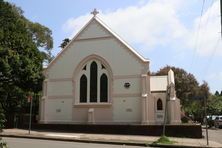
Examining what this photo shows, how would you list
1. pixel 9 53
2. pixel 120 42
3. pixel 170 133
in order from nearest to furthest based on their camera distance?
pixel 170 133
pixel 9 53
pixel 120 42

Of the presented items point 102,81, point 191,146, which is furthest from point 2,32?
point 191,146

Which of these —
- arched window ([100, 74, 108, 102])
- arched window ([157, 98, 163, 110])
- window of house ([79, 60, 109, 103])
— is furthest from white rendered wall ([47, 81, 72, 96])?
arched window ([157, 98, 163, 110])

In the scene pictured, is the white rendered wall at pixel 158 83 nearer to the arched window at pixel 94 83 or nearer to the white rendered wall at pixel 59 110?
the arched window at pixel 94 83

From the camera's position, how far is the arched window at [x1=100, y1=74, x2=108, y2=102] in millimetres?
38094

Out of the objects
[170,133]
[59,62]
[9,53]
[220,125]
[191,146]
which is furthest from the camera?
[220,125]

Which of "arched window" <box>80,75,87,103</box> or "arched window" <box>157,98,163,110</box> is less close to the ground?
"arched window" <box>80,75,87,103</box>

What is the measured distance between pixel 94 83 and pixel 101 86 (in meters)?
0.93

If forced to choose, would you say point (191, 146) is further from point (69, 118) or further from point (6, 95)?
point (6, 95)

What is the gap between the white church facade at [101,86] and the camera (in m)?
36.6

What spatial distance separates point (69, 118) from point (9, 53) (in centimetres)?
989

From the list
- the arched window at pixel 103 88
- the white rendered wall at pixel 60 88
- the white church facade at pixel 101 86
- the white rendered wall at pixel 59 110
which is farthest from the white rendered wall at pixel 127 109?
the white rendered wall at pixel 60 88

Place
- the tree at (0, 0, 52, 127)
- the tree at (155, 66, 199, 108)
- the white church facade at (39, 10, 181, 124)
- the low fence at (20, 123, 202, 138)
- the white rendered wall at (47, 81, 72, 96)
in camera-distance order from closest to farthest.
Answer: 1. the low fence at (20, 123, 202, 138)
2. the tree at (0, 0, 52, 127)
3. the white church facade at (39, 10, 181, 124)
4. the white rendered wall at (47, 81, 72, 96)
5. the tree at (155, 66, 199, 108)

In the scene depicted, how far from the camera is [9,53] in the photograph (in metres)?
35.6

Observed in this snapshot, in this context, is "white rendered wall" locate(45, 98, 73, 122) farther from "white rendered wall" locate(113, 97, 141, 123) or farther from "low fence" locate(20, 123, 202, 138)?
"white rendered wall" locate(113, 97, 141, 123)
